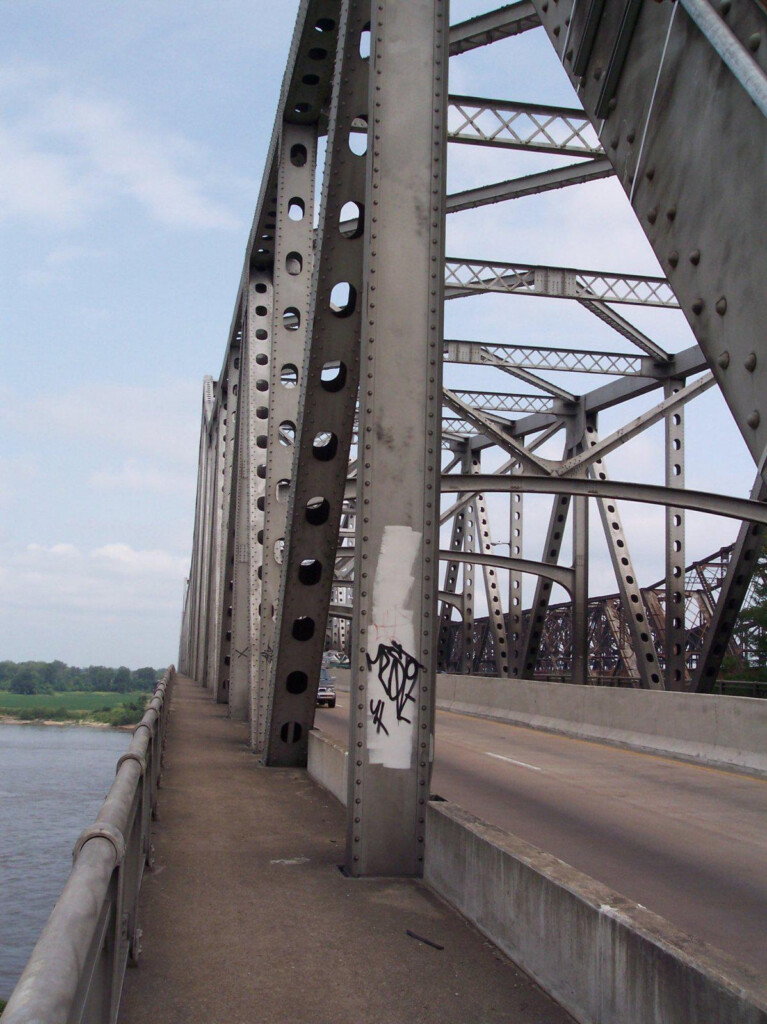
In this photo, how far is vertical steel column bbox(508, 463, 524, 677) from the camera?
113 ft

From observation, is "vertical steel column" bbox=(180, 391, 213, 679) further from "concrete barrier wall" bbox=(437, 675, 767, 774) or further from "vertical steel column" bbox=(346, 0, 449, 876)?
"vertical steel column" bbox=(346, 0, 449, 876)

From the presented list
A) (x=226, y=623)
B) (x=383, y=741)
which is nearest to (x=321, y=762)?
(x=383, y=741)

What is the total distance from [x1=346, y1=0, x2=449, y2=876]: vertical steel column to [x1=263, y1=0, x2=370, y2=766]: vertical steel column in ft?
4.41

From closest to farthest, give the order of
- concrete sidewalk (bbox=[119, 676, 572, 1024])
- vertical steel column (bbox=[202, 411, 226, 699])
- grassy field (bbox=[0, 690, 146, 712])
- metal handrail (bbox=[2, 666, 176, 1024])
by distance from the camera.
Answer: metal handrail (bbox=[2, 666, 176, 1024])
concrete sidewalk (bbox=[119, 676, 572, 1024])
vertical steel column (bbox=[202, 411, 226, 699])
grassy field (bbox=[0, 690, 146, 712])

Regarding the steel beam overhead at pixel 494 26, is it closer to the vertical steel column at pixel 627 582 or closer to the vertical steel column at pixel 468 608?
the vertical steel column at pixel 627 582

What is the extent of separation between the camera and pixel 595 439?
2980 centimetres

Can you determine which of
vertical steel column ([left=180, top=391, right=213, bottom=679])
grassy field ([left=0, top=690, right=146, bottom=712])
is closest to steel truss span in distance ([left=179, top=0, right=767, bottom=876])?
vertical steel column ([left=180, top=391, right=213, bottom=679])

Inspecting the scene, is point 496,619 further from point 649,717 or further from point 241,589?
point 649,717

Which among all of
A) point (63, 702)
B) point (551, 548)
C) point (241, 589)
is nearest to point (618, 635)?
point (551, 548)

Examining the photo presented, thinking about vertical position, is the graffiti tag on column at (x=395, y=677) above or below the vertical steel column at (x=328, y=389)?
below

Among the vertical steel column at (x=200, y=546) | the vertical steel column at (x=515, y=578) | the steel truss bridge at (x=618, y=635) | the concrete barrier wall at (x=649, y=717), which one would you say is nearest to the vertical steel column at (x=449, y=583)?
the steel truss bridge at (x=618, y=635)

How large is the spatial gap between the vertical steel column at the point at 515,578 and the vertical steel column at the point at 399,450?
26950 millimetres

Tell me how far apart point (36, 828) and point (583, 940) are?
1663cm

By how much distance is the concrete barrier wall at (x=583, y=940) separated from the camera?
3.54 m
